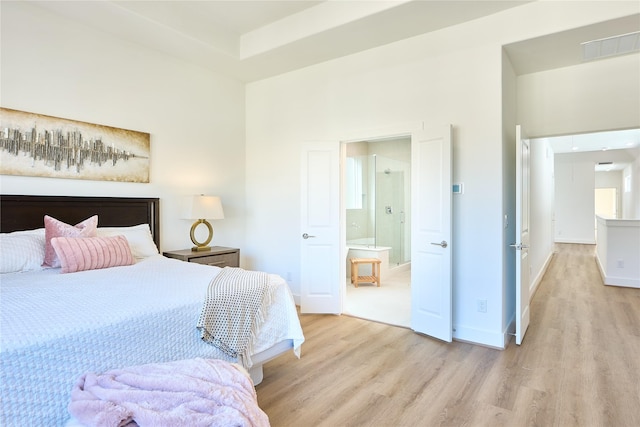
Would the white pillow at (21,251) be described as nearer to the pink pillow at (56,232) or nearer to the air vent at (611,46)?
the pink pillow at (56,232)

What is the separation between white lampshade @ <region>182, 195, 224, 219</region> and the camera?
155 inches

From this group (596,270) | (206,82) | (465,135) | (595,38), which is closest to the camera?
(595,38)

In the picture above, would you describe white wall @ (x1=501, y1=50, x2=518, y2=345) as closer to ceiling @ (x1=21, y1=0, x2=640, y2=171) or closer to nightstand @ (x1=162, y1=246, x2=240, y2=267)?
ceiling @ (x1=21, y1=0, x2=640, y2=171)

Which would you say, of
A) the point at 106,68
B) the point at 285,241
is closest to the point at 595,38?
the point at 285,241

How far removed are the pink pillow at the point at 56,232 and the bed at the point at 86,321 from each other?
7 cm

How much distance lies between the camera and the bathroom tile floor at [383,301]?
4.04 metres

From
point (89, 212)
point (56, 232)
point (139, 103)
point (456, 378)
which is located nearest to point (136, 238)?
point (89, 212)

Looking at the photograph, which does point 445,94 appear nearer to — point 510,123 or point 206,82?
point 510,123

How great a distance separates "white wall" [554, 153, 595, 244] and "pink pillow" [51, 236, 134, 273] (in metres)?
11.9

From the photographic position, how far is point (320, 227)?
13.9ft

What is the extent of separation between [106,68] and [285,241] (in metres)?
2.73

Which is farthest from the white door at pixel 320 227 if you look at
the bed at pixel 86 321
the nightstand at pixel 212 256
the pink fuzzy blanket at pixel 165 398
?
the pink fuzzy blanket at pixel 165 398

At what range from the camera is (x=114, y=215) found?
3512 mm

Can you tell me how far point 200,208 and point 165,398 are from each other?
283cm
